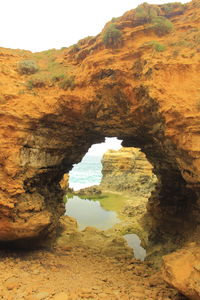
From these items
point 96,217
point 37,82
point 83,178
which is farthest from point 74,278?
point 83,178

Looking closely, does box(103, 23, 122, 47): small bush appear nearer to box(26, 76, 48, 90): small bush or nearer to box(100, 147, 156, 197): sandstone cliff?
box(26, 76, 48, 90): small bush

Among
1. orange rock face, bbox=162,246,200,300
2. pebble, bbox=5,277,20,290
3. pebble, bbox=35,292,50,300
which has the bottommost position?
pebble, bbox=5,277,20,290

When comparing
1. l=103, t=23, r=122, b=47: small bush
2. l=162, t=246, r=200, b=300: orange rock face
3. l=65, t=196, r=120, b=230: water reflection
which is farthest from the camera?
l=65, t=196, r=120, b=230: water reflection

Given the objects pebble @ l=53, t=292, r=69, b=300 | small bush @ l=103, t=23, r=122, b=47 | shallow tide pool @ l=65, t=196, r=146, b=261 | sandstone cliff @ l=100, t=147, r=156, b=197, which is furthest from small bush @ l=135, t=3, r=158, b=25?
sandstone cliff @ l=100, t=147, r=156, b=197

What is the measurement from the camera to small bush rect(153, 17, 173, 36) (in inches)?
A: 328

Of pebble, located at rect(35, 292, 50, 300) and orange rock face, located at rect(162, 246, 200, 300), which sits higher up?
orange rock face, located at rect(162, 246, 200, 300)

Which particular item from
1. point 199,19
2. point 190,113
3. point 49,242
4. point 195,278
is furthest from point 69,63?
point 195,278

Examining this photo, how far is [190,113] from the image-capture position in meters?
6.32

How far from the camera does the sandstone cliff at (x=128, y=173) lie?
33.4 meters

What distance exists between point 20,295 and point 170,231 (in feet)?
28.8

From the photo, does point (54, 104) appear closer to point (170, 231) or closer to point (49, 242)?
point (49, 242)

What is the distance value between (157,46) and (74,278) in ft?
28.5

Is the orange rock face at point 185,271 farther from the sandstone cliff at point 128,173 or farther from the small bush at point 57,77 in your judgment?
the sandstone cliff at point 128,173

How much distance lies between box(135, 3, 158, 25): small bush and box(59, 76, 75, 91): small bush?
11.9ft
